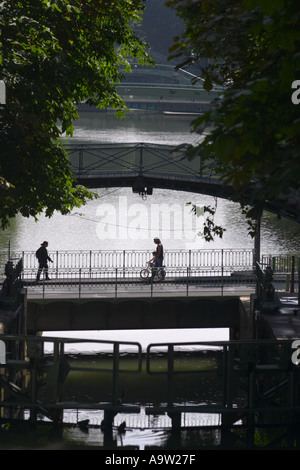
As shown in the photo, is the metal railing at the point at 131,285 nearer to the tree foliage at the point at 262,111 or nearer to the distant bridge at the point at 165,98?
the tree foliage at the point at 262,111

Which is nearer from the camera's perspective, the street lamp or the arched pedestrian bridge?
the street lamp

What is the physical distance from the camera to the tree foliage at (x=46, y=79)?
62.2 ft

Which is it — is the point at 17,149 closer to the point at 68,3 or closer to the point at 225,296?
the point at 68,3

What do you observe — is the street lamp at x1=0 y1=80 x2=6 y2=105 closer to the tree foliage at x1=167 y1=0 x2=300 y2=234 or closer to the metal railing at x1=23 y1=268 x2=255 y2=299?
the tree foliage at x1=167 y1=0 x2=300 y2=234

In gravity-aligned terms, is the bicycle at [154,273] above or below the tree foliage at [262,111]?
below

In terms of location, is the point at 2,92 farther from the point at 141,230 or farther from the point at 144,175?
the point at 141,230

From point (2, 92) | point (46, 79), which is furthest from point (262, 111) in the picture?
point (46, 79)

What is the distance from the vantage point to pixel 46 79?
1945 cm

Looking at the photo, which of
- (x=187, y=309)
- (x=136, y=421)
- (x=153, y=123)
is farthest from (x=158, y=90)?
(x=136, y=421)

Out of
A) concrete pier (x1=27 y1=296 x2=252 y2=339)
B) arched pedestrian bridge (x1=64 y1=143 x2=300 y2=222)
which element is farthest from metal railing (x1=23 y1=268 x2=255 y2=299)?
arched pedestrian bridge (x1=64 y1=143 x2=300 y2=222)

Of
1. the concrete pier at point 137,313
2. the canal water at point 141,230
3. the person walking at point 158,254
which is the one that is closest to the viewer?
the concrete pier at point 137,313

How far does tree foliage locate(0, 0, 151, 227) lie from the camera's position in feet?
62.2

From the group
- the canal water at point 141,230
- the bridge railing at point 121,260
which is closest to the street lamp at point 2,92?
the bridge railing at point 121,260

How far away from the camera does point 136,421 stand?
1759cm
